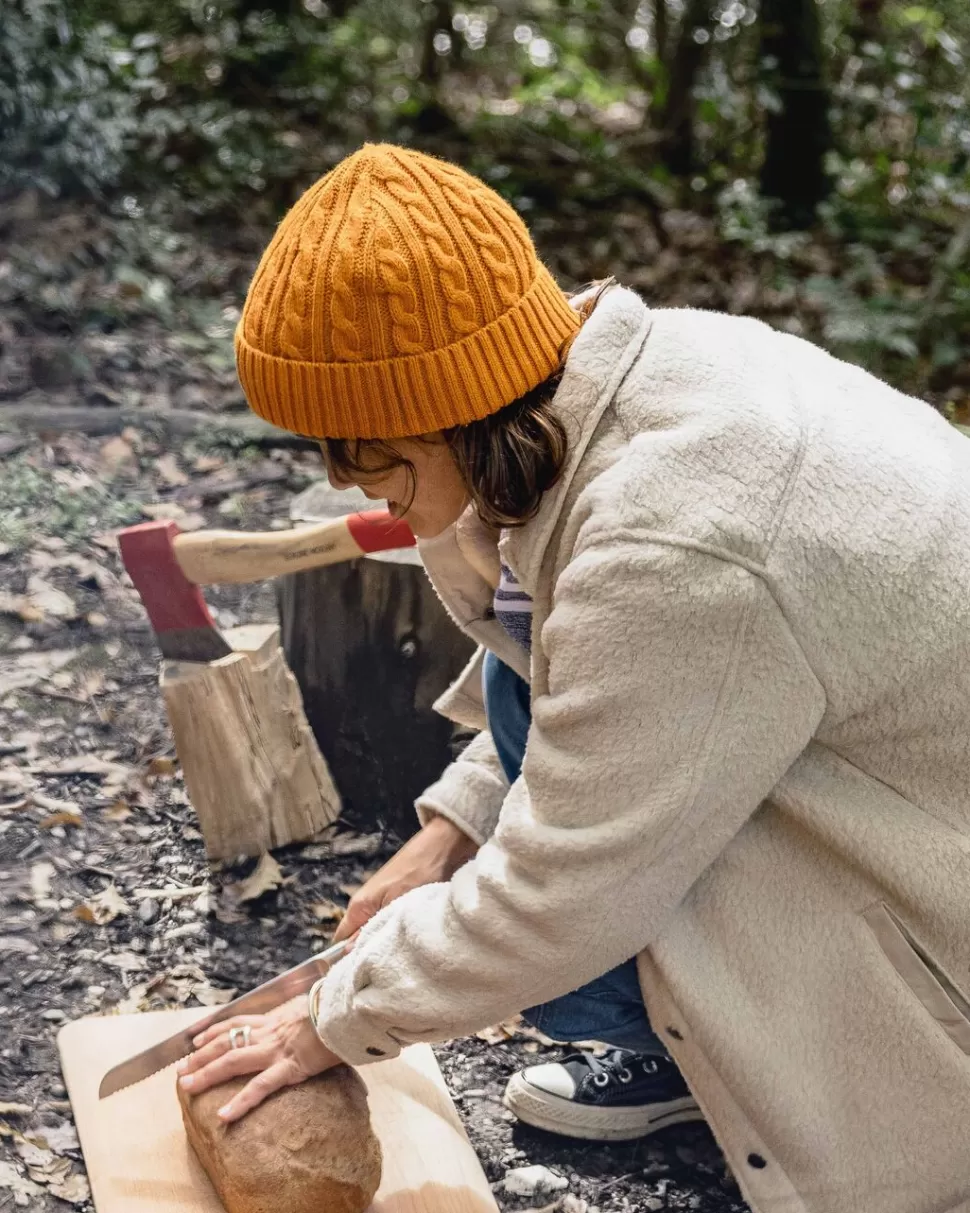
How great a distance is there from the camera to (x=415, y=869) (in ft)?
6.75

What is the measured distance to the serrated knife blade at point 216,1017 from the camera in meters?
2.00

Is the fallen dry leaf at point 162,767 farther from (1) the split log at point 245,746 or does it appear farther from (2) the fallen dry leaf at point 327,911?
(2) the fallen dry leaf at point 327,911

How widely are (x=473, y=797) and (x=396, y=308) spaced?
2.91ft

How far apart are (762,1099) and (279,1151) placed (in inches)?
26.5

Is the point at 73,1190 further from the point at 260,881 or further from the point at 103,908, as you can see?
the point at 260,881

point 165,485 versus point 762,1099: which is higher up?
point 762,1099

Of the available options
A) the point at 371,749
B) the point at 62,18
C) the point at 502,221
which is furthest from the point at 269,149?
the point at 502,221

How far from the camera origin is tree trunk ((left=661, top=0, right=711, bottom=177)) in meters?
6.04

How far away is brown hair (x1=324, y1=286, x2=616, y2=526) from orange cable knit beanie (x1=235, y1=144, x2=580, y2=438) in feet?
0.09

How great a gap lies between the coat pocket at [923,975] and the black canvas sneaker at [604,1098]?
74 centimetres

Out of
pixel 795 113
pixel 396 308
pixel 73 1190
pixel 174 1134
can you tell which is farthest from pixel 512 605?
pixel 795 113

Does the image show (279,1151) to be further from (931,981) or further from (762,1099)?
(931,981)

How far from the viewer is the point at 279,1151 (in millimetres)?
1832

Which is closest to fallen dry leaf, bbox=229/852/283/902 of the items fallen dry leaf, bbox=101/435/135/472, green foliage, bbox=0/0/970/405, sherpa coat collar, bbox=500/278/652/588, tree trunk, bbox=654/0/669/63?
sherpa coat collar, bbox=500/278/652/588
